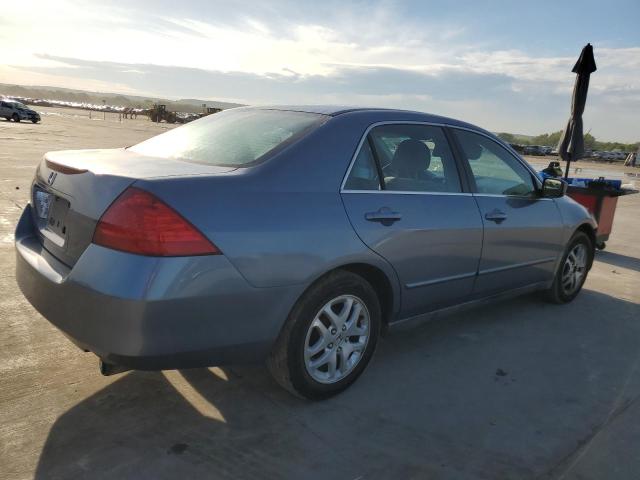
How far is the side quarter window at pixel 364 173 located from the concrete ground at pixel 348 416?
47.0 inches

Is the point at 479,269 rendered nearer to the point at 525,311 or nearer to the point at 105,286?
the point at 525,311

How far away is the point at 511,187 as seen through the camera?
417cm

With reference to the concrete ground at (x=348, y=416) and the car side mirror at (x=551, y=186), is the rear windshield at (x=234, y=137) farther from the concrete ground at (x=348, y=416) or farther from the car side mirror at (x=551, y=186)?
the car side mirror at (x=551, y=186)

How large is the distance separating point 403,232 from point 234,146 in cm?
109

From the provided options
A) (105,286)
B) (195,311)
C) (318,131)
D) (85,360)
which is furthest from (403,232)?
(85,360)

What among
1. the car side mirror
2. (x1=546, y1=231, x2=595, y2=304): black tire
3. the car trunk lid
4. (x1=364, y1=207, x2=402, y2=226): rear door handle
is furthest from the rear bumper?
(x1=546, y1=231, x2=595, y2=304): black tire

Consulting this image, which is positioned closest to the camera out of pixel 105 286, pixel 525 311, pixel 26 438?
pixel 105 286

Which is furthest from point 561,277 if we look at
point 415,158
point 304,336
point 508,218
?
point 304,336

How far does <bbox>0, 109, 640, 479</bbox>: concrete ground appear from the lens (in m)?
2.39

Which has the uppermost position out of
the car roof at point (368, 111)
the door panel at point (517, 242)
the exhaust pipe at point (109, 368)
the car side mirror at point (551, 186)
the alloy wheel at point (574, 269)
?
the car roof at point (368, 111)

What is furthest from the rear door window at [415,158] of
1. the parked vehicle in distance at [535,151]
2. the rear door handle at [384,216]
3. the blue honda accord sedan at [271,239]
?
the parked vehicle in distance at [535,151]

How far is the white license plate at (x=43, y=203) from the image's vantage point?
2781mm

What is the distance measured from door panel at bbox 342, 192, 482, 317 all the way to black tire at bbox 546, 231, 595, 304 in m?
1.51

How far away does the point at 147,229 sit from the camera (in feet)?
7.20
